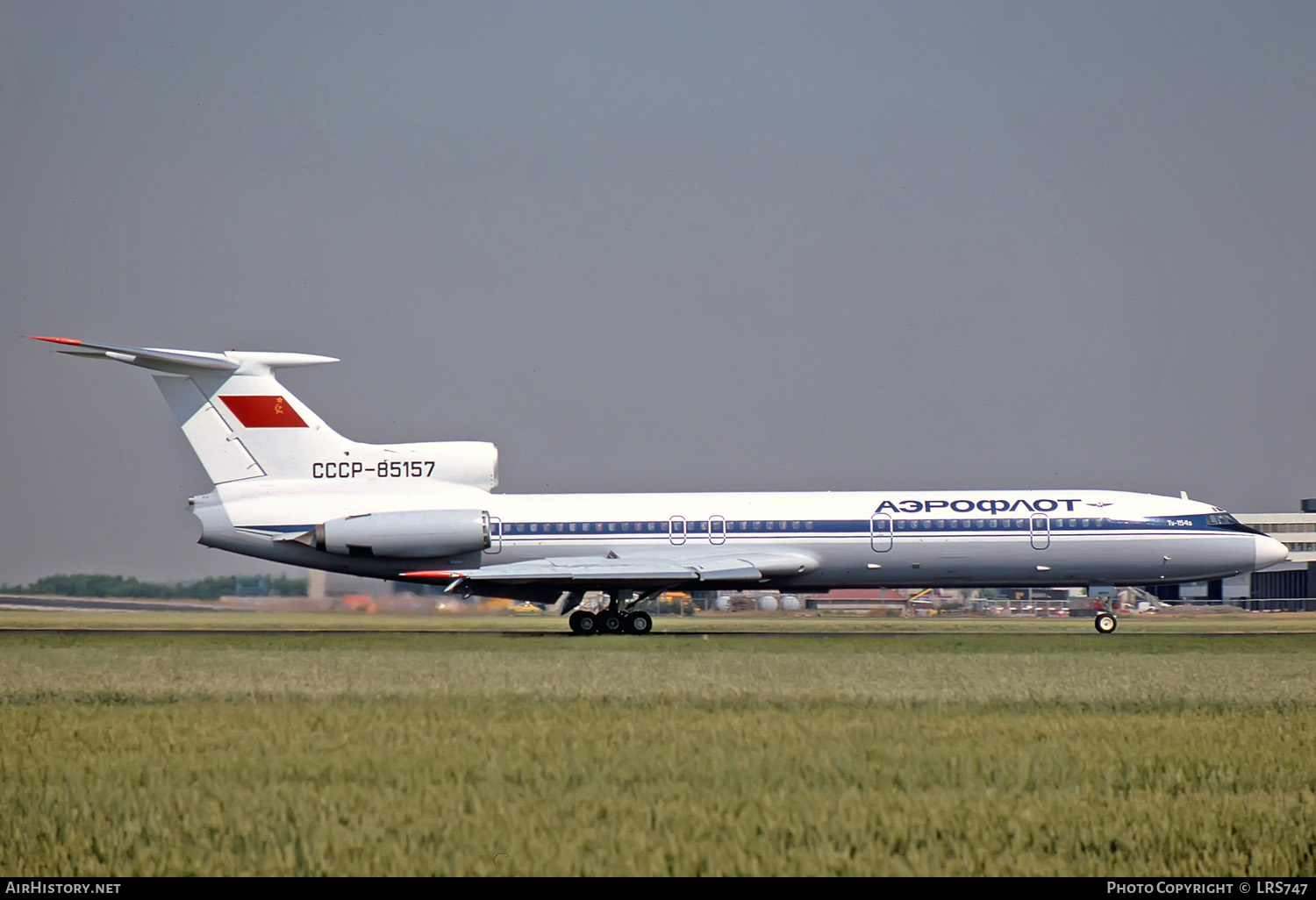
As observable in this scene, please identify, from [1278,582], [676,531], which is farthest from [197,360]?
[1278,582]

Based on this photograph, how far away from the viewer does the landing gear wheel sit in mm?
32750

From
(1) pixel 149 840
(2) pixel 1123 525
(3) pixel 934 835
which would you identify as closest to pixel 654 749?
(3) pixel 934 835

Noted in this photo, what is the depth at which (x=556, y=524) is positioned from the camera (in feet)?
109

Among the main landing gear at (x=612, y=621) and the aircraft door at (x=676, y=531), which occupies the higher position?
the aircraft door at (x=676, y=531)

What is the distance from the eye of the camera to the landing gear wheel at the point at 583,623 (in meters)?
32.8

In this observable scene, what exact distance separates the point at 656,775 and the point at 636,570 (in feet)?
73.8

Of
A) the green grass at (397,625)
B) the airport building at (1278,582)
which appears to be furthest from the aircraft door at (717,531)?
the airport building at (1278,582)

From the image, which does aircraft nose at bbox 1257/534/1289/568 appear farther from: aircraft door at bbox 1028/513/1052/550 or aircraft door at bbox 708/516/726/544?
aircraft door at bbox 708/516/726/544

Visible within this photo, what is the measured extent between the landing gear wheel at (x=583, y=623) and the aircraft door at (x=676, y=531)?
2749mm

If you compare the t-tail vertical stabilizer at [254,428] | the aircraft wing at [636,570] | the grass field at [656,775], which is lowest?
the grass field at [656,775]

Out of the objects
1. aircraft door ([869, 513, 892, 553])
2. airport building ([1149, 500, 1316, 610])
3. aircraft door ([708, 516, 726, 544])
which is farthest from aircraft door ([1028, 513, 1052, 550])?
airport building ([1149, 500, 1316, 610])

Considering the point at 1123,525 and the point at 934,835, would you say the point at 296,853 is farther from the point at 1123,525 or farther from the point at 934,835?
the point at 1123,525

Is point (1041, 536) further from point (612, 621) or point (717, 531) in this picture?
point (612, 621)

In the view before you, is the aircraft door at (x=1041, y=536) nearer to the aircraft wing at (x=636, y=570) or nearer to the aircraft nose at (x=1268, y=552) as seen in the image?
the aircraft wing at (x=636, y=570)
